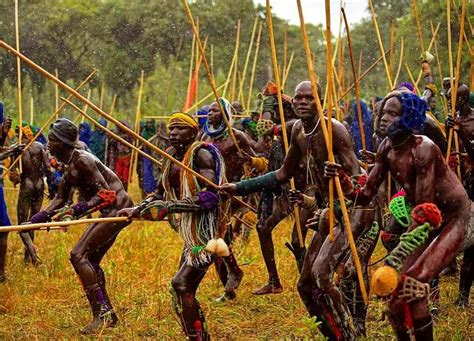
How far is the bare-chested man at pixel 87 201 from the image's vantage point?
5.69 m

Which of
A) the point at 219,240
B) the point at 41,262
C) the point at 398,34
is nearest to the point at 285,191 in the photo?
the point at 219,240

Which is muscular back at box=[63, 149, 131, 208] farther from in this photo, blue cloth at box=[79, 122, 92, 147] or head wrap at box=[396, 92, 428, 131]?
blue cloth at box=[79, 122, 92, 147]

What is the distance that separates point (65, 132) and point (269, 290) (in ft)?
7.72

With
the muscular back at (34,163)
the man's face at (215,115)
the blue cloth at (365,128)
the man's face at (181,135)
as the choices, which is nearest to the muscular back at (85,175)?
the man's face at (181,135)

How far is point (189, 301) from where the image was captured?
15.6 ft

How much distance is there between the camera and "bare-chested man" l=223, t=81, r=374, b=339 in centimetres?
457

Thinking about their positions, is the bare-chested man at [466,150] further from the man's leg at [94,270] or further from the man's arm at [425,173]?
the man's leg at [94,270]

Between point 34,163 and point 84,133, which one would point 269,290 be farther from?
point 84,133

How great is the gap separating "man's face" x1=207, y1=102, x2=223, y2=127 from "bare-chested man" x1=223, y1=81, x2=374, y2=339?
183 cm

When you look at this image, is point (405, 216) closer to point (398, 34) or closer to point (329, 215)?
point (329, 215)

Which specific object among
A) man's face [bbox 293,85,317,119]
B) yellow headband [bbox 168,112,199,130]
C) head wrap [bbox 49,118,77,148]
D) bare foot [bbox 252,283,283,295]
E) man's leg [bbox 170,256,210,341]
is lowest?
bare foot [bbox 252,283,283,295]

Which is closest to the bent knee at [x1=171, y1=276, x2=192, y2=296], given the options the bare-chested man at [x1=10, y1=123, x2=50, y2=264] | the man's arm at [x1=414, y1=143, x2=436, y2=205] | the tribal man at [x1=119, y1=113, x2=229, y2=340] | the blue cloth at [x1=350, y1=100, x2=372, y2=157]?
the tribal man at [x1=119, y1=113, x2=229, y2=340]

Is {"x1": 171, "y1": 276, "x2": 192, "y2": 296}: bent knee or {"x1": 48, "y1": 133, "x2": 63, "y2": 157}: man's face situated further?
{"x1": 48, "y1": 133, "x2": 63, "y2": 157}: man's face

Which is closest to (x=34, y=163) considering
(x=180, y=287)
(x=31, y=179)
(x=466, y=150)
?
A: (x=31, y=179)
